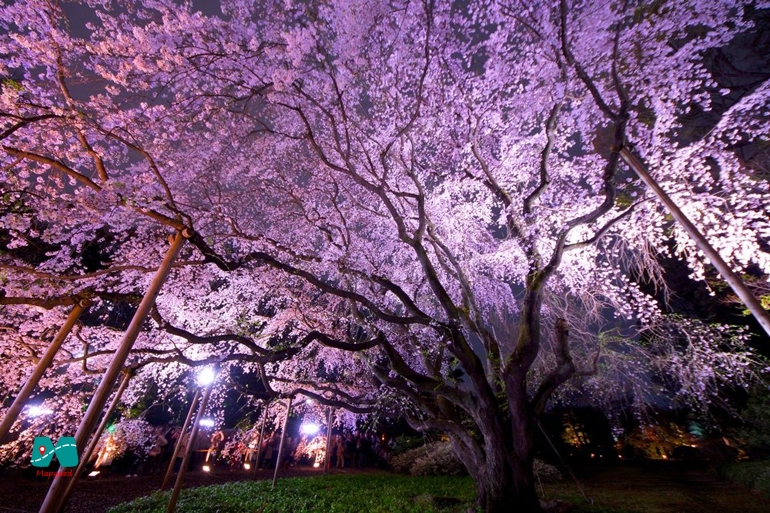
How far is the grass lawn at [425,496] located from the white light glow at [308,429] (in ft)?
27.2

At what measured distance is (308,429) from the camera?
70.2 feet

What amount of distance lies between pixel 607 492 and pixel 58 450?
15.4 meters

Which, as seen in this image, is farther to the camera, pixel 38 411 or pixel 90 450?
pixel 38 411

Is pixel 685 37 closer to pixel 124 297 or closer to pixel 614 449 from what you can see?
pixel 124 297

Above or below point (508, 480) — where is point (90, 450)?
above

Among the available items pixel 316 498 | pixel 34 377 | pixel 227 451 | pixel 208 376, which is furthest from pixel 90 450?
pixel 227 451

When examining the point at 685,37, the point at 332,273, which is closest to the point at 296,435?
the point at 332,273

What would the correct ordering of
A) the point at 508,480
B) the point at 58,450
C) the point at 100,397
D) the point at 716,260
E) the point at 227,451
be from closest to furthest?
1. the point at 100,397
2. the point at 716,260
3. the point at 58,450
4. the point at 508,480
5. the point at 227,451

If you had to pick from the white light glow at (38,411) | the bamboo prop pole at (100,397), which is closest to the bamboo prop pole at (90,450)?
the bamboo prop pole at (100,397)

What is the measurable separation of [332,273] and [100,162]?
708 centimetres

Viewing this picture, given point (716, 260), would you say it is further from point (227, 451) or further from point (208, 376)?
point (227, 451)

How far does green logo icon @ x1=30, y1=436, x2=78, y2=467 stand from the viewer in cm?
437

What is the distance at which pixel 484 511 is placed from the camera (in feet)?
22.5

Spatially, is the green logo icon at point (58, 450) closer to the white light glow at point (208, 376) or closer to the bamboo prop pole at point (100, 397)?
the bamboo prop pole at point (100, 397)
